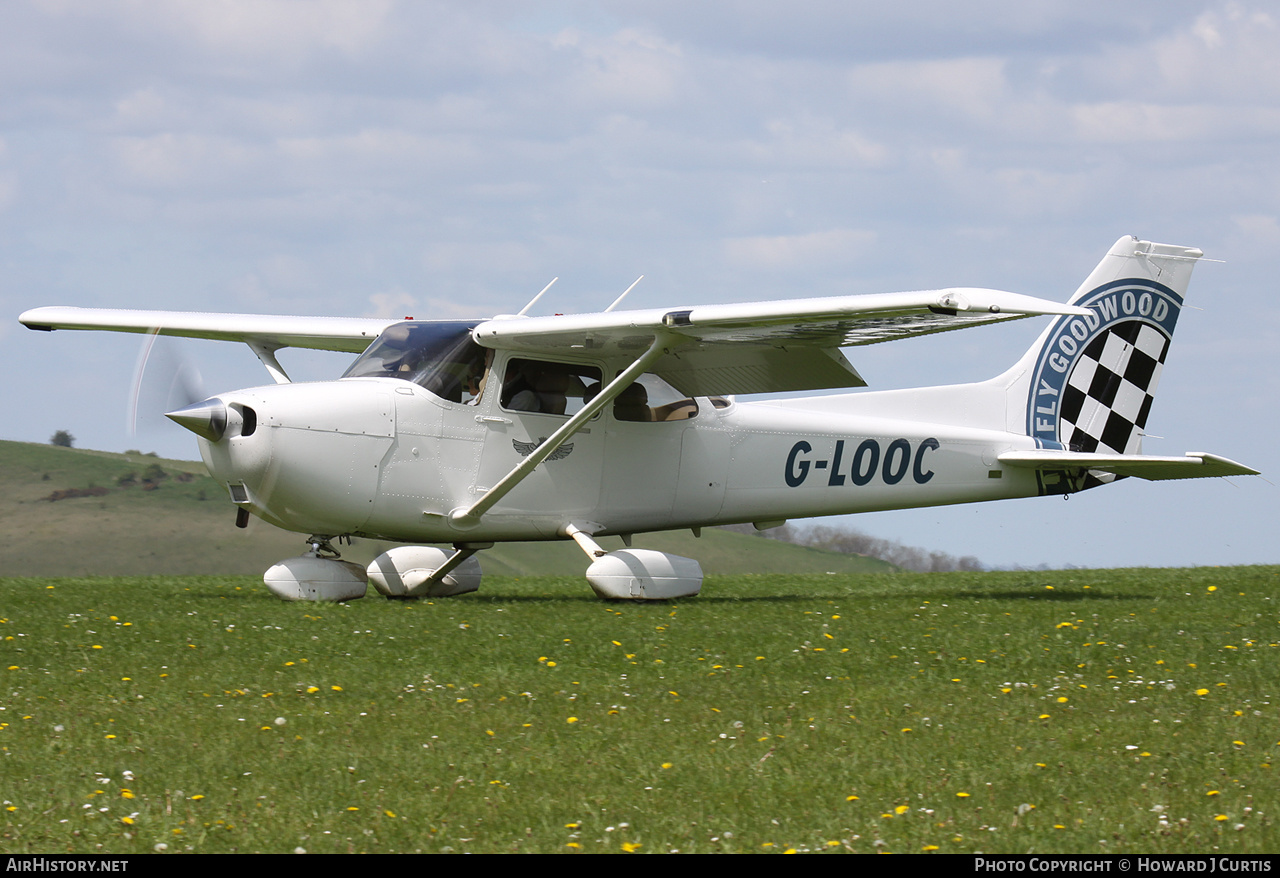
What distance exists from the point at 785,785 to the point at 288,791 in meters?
2.35

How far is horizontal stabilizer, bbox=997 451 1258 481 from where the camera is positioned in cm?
1448

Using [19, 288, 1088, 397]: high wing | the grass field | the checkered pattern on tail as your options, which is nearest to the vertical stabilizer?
the checkered pattern on tail

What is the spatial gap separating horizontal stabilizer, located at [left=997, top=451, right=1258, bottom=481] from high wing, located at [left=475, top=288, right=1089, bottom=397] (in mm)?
2991

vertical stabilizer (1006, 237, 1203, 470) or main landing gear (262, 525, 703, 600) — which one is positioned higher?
vertical stabilizer (1006, 237, 1203, 470)

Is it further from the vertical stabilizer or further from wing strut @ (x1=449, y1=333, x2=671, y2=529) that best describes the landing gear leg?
the vertical stabilizer

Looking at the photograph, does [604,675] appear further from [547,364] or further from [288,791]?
[547,364]

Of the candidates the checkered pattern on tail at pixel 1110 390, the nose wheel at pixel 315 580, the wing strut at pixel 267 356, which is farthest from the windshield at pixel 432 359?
the checkered pattern on tail at pixel 1110 390

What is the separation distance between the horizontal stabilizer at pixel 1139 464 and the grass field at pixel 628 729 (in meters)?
2.56

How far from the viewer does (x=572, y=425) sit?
41.7ft

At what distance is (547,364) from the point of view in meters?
13.4

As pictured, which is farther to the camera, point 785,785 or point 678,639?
point 678,639

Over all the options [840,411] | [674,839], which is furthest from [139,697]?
[840,411]
